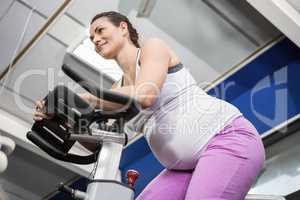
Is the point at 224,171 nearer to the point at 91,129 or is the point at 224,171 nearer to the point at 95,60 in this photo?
the point at 91,129

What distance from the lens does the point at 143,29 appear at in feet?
9.36

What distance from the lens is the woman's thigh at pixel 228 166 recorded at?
3.71 ft

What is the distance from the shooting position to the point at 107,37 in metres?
1.35

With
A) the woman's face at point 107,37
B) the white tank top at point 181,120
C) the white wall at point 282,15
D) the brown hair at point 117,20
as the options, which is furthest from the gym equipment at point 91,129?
the white wall at point 282,15

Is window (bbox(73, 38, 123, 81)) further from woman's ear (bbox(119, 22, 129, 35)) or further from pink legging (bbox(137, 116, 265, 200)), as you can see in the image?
pink legging (bbox(137, 116, 265, 200))

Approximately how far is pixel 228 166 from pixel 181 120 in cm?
19

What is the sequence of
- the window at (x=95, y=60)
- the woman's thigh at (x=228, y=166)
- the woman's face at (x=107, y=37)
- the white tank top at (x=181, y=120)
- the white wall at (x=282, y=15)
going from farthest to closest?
the window at (x=95, y=60) < the white wall at (x=282, y=15) < the woman's face at (x=107, y=37) < the white tank top at (x=181, y=120) < the woman's thigh at (x=228, y=166)

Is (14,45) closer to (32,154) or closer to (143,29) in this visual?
(143,29)

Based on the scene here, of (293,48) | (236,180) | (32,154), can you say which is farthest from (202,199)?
(32,154)

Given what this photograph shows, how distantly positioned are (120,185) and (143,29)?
195 centimetres

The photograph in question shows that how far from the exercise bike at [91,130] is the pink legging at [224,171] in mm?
206

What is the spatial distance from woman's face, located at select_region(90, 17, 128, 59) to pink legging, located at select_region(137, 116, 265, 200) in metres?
0.41

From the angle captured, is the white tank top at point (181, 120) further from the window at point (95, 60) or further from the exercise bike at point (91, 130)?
the window at point (95, 60)

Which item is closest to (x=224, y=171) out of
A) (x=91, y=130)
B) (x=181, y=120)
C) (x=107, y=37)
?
(x=181, y=120)
